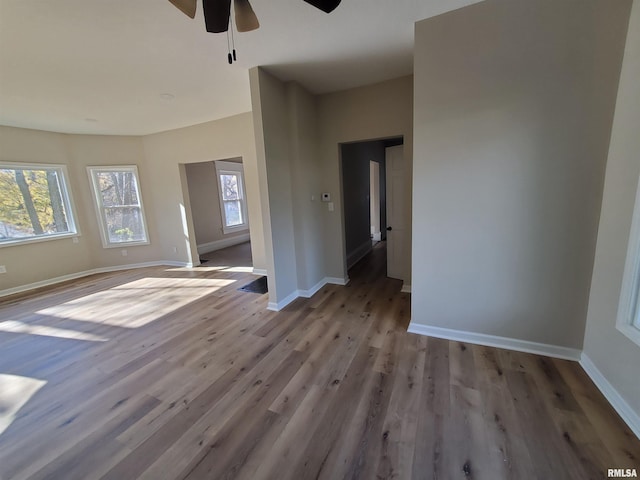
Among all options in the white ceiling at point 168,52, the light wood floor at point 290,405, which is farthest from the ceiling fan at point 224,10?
the light wood floor at point 290,405

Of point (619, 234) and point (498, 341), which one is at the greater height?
point (619, 234)

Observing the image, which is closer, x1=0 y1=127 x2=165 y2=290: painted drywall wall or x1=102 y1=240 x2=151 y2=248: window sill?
x1=0 y1=127 x2=165 y2=290: painted drywall wall

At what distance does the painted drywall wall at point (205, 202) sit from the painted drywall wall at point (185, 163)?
42.2 inches

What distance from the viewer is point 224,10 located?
134cm

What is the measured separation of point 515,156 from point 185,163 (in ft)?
17.9

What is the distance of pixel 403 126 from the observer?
324cm

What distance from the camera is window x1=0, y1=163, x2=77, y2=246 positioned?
13.8 feet

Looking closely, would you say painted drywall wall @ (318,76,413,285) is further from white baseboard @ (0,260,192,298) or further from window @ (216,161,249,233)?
window @ (216,161,249,233)

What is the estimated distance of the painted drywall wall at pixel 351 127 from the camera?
3.23 m

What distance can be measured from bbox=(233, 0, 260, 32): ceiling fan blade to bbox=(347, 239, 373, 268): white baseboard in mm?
3839

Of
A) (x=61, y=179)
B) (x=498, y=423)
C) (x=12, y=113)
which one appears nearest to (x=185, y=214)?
(x=61, y=179)

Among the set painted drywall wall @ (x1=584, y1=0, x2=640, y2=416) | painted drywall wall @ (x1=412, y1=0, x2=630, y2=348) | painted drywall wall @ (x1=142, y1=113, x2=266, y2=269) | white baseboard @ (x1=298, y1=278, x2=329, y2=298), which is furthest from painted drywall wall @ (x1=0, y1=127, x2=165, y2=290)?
painted drywall wall @ (x1=584, y1=0, x2=640, y2=416)

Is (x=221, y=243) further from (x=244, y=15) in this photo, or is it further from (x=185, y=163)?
(x=244, y=15)

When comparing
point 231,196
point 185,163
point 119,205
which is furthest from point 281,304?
point 231,196
